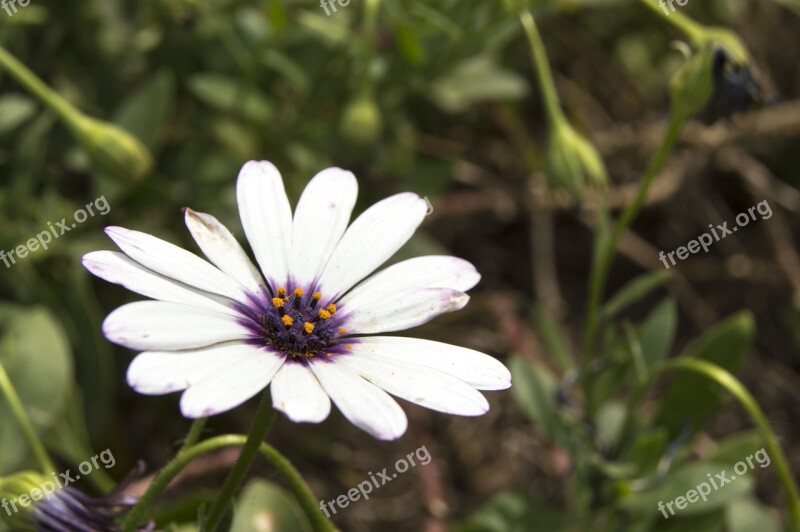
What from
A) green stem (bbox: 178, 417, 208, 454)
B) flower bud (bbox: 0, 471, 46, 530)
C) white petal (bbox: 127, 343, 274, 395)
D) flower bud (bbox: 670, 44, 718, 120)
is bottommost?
white petal (bbox: 127, 343, 274, 395)

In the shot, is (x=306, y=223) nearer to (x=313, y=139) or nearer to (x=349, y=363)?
(x=349, y=363)

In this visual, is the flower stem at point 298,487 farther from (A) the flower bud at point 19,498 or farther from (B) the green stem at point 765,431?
(B) the green stem at point 765,431

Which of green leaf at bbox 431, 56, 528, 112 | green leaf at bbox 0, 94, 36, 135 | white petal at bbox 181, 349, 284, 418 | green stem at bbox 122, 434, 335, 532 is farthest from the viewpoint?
green leaf at bbox 431, 56, 528, 112

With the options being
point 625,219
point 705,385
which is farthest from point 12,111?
point 705,385

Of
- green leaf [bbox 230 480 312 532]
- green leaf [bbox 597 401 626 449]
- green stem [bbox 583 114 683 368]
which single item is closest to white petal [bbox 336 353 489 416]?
green leaf [bbox 230 480 312 532]

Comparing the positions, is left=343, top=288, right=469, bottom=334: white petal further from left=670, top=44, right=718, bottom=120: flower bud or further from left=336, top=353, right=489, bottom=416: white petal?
left=670, top=44, right=718, bottom=120: flower bud
